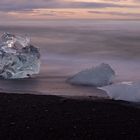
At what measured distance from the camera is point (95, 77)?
30.3 feet

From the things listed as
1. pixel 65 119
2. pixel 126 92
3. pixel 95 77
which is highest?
pixel 65 119

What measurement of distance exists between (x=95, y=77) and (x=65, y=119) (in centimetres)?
373

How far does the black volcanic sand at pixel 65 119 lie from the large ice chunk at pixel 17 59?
3144 millimetres

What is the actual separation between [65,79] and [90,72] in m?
1.03

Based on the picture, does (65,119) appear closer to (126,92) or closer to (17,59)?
(126,92)

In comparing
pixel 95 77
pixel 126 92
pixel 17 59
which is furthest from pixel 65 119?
pixel 17 59

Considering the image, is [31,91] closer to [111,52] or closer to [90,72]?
[90,72]

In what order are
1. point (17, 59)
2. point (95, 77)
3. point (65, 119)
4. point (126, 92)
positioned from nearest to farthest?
point (65, 119) → point (126, 92) → point (95, 77) → point (17, 59)

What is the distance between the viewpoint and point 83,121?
5504 millimetres

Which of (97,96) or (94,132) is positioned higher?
(94,132)

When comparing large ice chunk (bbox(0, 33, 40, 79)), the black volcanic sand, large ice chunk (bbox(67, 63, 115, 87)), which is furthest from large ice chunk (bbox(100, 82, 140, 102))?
large ice chunk (bbox(0, 33, 40, 79))

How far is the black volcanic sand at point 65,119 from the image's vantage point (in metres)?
4.99

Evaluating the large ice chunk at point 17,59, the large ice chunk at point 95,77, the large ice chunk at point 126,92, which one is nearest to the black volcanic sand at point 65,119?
the large ice chunk at point 126,92

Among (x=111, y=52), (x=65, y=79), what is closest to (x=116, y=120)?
(x=65, y=79)
